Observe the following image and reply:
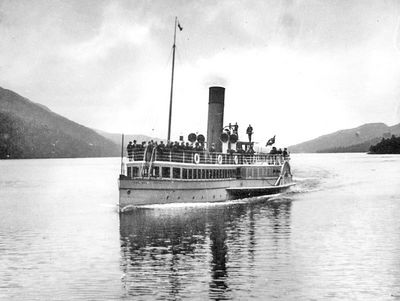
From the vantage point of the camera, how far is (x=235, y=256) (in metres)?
19.0

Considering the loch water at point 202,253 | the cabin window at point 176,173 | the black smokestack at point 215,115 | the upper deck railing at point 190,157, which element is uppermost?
the black smokestack at point 215,115

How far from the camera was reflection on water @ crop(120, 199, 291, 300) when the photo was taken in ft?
49.1

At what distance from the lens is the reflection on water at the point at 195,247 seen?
49.1 ft

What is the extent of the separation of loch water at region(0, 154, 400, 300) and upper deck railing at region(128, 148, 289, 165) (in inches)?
138

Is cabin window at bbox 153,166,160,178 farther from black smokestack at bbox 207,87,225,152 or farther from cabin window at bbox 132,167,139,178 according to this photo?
black smokestack at bbox 207,87,225,152

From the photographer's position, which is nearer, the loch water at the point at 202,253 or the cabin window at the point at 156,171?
the loch water at the point at 202,253

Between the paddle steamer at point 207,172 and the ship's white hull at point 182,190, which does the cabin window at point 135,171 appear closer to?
the paddle steamer at point 207,172

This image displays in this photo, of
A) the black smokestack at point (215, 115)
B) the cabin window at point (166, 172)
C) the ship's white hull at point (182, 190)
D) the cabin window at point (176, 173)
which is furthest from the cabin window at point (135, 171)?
the black smokestack at point (215, 115)

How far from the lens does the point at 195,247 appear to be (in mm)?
20781

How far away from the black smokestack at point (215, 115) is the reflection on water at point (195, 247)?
7406mm

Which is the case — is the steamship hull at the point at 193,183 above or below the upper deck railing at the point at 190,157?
below

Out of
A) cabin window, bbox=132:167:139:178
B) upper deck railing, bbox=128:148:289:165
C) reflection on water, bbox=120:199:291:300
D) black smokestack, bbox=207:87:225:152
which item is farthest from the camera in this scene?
black smokestack, bbox=207:87:225:152

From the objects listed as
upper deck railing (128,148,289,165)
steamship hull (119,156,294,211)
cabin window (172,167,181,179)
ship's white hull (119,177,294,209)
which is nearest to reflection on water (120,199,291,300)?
ship's white hull (119,177,294,209)

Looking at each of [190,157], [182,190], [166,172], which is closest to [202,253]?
[182,190]
